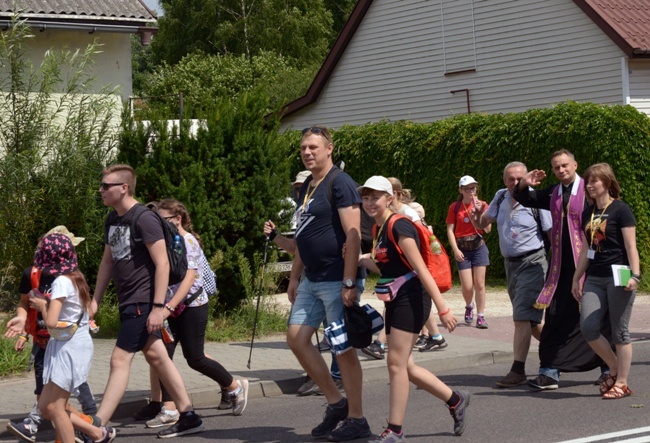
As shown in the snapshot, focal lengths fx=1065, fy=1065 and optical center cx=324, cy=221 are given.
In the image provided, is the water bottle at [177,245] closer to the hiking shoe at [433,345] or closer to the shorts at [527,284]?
the shorts at [527,284]

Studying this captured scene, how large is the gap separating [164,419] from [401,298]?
7.44 ft

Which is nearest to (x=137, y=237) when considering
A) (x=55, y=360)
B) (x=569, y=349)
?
(x=55, y=360)

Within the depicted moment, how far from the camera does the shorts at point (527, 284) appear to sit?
919cm

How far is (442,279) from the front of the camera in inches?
343

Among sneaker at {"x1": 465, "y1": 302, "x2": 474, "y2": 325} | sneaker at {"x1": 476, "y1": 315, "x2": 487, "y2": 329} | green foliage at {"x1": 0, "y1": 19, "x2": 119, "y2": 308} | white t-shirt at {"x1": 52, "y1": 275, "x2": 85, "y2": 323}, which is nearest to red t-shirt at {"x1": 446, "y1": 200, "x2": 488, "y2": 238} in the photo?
sneaker at {"x1": 465, "y1": 302, "x2": 474, "y2": 325}

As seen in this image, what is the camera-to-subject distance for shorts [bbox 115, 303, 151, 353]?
7.17 m

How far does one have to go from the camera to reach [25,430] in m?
7.54

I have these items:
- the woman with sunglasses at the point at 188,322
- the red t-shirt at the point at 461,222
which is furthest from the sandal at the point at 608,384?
the red t-shirt at the point at 461,222

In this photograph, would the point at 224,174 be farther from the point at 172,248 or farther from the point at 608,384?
the point at 608,384

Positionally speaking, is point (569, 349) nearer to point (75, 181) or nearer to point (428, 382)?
point (428, 382)

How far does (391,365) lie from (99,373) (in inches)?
158

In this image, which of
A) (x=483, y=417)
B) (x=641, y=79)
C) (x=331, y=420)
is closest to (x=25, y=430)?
(x=331, y=420)

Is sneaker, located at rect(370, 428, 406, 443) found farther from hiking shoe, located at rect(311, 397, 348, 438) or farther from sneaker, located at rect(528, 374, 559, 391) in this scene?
sneaker, located at rect(528, 374, 559, 391)

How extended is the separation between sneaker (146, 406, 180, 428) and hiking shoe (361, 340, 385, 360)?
289 centimetres
